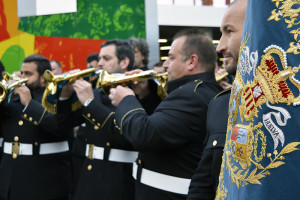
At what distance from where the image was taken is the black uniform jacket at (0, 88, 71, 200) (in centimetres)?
384

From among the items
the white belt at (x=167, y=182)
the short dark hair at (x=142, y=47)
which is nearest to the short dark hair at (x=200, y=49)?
the white belt at (x=167, y=182)

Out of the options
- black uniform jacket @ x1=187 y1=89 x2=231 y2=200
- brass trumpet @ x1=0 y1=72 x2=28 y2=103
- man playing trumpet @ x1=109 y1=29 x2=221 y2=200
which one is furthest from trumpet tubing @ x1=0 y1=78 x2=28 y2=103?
black uniform jacket @ x1=187 y1=89 x2=231 y2=200

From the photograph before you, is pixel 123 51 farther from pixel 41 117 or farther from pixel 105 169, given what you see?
pixel 105 169

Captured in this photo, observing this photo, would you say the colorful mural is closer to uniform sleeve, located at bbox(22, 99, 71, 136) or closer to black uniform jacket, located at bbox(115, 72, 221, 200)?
uniform sleeve, located at bbox(22, 99, 71, 136)

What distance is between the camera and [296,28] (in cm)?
98

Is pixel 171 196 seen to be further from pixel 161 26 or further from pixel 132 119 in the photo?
pixel 161 26

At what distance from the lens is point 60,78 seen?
3.56 metres

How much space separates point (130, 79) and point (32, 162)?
1.41 metres

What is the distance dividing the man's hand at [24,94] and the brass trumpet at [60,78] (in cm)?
43

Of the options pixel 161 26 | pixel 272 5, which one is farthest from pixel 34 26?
pixel 161 26

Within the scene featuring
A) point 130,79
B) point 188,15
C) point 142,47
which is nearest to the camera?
point 130,79

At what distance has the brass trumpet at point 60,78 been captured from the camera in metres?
3.49

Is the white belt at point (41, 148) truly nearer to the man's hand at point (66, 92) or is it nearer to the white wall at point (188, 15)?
the man's hand at point (66, 92)

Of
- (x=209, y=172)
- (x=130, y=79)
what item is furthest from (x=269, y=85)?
(x=130, y=79)
